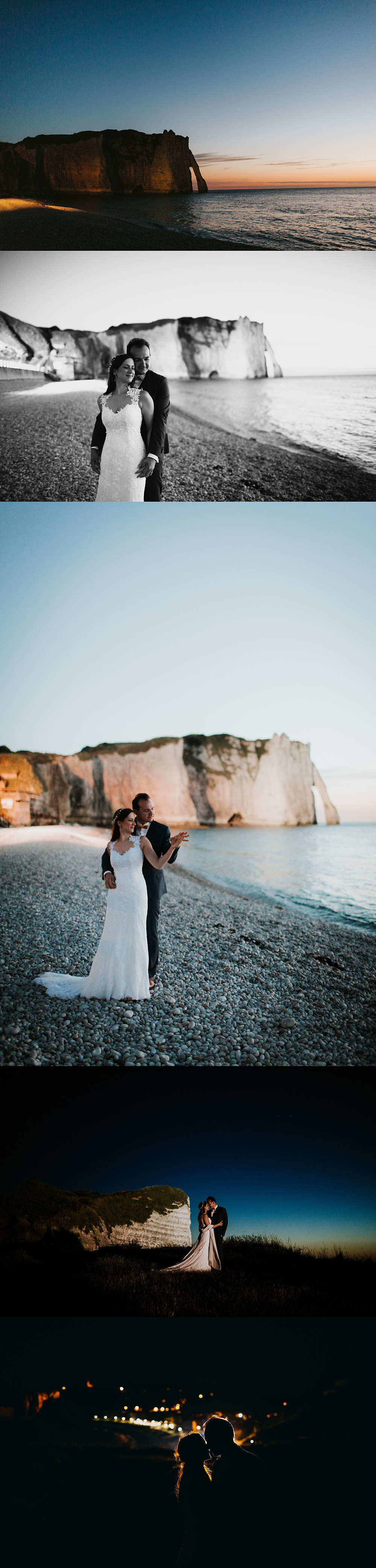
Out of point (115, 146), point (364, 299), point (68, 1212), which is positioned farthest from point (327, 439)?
point (68, 1212)

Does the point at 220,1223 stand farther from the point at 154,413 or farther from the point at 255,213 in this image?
the point at 255,213

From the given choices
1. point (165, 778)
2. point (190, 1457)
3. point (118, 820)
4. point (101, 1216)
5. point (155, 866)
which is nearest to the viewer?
point (190, 1457)

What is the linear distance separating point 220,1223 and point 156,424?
193 inches

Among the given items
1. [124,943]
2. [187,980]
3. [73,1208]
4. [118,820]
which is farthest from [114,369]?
[73,1208]

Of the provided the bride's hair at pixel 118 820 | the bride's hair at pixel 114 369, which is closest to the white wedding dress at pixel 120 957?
the bride's hair at pixel 118 820

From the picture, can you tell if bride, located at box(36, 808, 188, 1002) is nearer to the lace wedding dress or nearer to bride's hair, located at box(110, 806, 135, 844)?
bride's hair, located at box(110, 806, 135, 844)

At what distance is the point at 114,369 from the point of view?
6.06 metres

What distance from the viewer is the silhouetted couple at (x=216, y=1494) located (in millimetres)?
4008

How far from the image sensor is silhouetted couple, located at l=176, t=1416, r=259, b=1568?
4.01m

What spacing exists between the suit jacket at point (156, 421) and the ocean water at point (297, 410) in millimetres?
62

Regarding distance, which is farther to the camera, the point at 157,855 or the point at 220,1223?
the point at 157,855

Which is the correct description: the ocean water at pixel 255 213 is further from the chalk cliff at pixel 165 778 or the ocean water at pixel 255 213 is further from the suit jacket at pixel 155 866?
the suit jacket at pixel 155 866

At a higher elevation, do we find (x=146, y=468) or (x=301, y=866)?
(x=146, y=468)

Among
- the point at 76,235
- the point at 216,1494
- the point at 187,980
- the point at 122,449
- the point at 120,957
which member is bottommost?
the point at 216,1494
